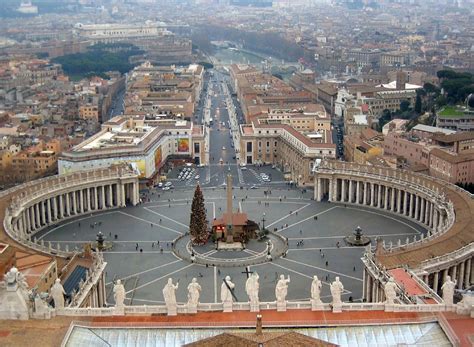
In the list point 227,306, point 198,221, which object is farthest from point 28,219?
point 227,306

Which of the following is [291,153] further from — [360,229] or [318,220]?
[360,229]

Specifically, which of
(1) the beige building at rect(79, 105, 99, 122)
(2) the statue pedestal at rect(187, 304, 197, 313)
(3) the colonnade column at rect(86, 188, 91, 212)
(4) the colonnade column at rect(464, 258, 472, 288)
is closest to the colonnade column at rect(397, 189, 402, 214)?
(4) the colonnade column at rect(464, 258, 472, 288)

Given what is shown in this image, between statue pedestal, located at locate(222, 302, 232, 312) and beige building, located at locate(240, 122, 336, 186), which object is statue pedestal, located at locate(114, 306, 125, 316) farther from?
beige building, located at locate(240, 122, 336, 186)

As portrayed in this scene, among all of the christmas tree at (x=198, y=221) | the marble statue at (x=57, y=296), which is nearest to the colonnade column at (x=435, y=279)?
the christmas tree at (x=198, y=221)

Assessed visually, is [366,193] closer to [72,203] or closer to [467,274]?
[467,274]

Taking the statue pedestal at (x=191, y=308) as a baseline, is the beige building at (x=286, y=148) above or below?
below

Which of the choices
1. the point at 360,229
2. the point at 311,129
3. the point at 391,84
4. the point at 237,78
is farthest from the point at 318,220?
the point at 237,78

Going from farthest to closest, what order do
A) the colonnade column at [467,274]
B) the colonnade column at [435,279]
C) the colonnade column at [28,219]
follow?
the colonnade column at [28,219], the colonnade column at [467,274], the colonnade column at [435,279]

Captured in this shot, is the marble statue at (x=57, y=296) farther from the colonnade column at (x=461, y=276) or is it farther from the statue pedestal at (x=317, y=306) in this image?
the colonnade column at (x=461, y=276)
